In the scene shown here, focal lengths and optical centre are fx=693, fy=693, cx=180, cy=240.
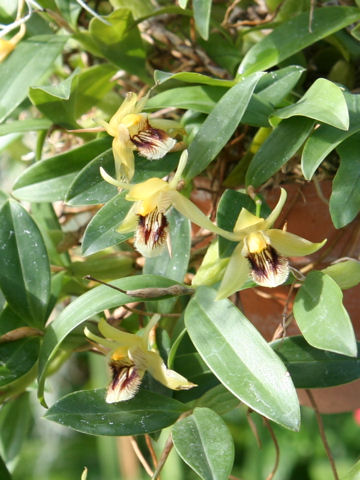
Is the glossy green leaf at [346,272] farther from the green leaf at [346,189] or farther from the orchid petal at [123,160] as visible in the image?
the orchid petal at [123,160]

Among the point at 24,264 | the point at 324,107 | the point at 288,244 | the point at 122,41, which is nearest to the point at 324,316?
the point at 288,244

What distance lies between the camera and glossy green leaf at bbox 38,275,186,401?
1.90 ft

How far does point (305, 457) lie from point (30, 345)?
1.37m

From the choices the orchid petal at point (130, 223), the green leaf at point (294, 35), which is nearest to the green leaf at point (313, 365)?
the orchid petal at point (130, 223)

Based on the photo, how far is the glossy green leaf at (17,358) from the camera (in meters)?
0.65

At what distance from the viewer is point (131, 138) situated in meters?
0.59

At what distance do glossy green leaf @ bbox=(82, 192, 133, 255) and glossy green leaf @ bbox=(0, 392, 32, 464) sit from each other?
305mm

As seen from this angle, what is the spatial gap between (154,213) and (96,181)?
101mm

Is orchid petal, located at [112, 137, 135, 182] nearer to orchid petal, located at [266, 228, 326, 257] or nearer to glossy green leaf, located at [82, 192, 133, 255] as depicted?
glossy green leaf, located at [82, 192, 133, 255]

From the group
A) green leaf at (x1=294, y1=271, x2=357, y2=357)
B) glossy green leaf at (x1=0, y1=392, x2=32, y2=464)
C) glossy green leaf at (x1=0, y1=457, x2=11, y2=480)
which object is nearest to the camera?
green leaf at (x1=294, y1=271, x2=357, y2=357)

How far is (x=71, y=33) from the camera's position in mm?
805

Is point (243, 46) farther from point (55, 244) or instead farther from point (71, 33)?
point (55, 244)

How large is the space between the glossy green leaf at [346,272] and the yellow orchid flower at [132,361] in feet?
0.50

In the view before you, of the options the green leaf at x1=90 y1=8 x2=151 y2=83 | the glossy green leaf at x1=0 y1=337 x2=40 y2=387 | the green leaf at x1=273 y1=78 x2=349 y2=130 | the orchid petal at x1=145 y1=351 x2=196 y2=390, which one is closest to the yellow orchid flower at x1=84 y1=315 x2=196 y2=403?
the orchid petal at x1=145 y1=351 x2=196 y2=390
